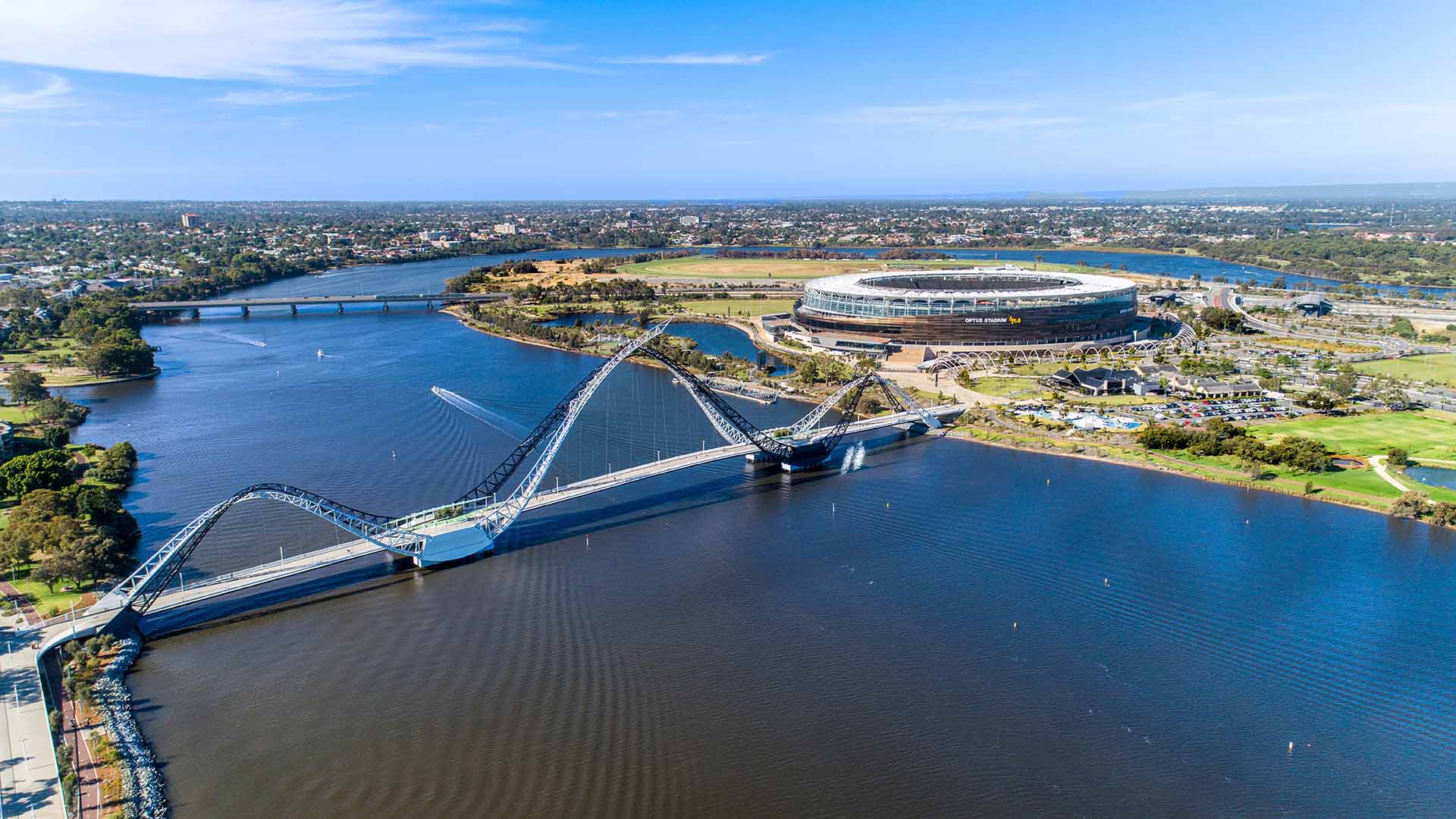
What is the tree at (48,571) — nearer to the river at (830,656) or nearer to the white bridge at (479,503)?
the white bridge at (479,503)

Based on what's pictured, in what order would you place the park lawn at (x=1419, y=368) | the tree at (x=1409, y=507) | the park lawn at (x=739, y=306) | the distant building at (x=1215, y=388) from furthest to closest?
1. the park lawn at (x=739, y=306)
2. the park lawn at (x=1419, y=368)
3. the distant building at (x=1215, y=388)
4. the tree at (x=1409, y=507)

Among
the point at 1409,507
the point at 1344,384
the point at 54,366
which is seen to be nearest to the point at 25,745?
the point at 1409,507

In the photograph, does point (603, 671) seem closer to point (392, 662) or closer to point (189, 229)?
point (392, 662)

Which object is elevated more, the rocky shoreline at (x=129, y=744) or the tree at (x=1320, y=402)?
the tree at (x=1320, y=402)

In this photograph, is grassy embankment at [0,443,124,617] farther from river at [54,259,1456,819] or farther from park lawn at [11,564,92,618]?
river at [54,259,1456,819]

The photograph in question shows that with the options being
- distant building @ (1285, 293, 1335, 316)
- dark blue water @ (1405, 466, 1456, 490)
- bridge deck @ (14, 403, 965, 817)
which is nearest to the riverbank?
dark blue water @ (1405, 466, 1456, 490)

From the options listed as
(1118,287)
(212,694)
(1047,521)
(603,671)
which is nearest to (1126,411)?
(1047,521)

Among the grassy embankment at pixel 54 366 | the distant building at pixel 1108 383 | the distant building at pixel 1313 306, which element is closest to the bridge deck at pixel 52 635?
the distant building at pixel 1108 383
